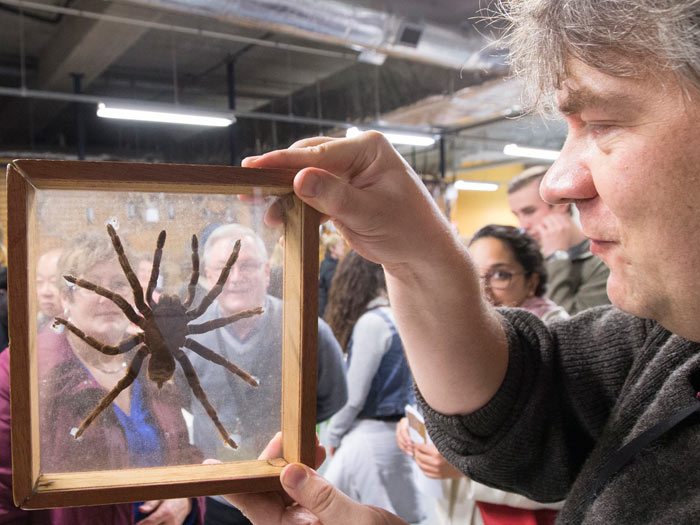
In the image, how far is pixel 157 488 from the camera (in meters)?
0.63

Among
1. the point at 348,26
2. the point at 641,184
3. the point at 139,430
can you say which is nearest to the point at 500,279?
the point at 641,184

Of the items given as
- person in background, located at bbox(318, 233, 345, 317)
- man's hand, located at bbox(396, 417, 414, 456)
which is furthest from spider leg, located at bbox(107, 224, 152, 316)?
person in background, located at bbox(318, 233, 345, 317)

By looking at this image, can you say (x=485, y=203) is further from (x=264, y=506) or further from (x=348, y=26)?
(x=264, y=506)

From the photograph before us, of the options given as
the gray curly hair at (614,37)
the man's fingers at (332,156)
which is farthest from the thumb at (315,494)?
the gray curly hair at (614,37)

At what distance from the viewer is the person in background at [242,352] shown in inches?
26.5

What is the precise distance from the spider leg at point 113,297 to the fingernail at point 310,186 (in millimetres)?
244

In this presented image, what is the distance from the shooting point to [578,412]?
0.91 metres

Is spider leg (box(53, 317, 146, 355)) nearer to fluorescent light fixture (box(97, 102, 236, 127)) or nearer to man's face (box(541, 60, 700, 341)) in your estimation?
man's face (box(541, 60, 700, 341))

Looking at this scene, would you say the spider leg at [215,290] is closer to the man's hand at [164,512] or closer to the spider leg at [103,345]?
the spider leg at [103,345]

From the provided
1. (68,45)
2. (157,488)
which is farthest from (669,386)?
(68,45)

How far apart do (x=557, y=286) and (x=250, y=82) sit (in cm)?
628

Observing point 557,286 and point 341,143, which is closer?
point 341,143

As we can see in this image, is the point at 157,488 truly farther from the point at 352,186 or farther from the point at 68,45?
the point at 68,45

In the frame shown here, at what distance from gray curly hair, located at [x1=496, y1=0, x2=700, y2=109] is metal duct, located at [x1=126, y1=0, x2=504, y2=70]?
2.72 meters
